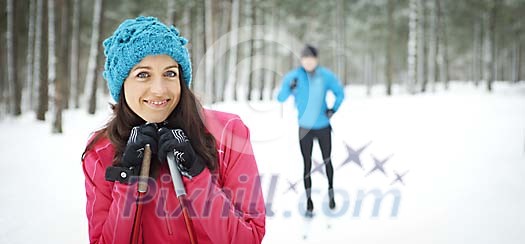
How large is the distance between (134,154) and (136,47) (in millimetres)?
501

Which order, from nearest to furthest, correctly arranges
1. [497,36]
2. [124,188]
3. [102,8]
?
[124,188], [102,8], [497,36]

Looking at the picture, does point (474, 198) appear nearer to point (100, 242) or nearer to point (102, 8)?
point (100, 242)

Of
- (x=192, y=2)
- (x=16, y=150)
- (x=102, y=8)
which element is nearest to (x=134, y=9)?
(x=192, y=2)

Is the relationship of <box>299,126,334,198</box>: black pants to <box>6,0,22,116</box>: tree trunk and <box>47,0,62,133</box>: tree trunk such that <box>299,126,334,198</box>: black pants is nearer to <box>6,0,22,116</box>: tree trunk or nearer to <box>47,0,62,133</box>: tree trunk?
<box>47,0,62,133</box>: tree trunk

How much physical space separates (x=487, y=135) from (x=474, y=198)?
149 inches

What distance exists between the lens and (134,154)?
5.54ft

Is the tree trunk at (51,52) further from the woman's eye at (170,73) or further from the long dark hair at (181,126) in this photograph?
the woman's eye at (170,73)

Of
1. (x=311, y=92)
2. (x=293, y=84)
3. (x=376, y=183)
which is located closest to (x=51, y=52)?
(x=293, y=84)

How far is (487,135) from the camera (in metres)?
7.86

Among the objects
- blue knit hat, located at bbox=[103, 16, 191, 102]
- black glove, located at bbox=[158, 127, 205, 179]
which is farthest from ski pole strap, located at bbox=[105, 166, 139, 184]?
blue knit hat, located at bbox=[103, 16, 191, 102]

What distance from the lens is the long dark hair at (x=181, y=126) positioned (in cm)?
180

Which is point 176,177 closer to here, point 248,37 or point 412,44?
point 412,44

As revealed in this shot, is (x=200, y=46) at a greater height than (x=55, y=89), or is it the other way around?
(x=200, y=46)

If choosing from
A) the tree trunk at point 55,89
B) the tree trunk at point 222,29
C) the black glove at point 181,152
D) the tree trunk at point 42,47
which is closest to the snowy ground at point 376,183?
the tree trunk at point 55,89
